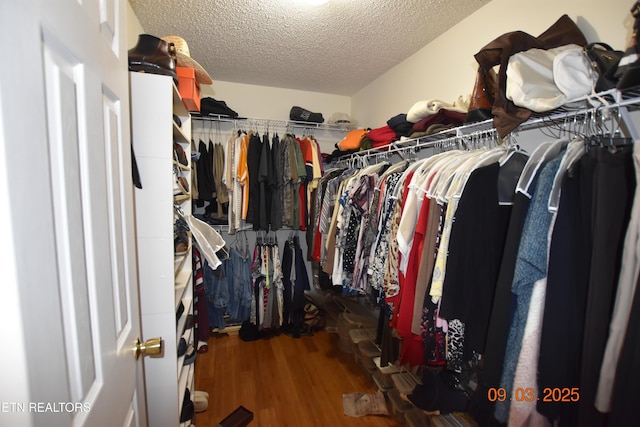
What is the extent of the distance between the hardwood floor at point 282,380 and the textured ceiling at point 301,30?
2.56m

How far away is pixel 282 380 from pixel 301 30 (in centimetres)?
257

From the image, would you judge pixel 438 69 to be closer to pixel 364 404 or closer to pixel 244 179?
pixel 244 179

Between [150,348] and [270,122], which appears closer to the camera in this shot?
[150,348]

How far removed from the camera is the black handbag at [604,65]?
77 cm

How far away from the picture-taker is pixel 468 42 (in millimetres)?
1644

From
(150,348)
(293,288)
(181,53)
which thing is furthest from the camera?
(293,288)

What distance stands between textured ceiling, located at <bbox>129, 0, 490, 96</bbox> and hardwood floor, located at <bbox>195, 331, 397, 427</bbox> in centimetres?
256

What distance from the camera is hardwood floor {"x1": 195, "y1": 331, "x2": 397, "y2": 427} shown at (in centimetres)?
173

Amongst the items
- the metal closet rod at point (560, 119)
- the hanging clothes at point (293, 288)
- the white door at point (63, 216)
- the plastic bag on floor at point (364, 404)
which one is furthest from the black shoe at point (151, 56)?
the plastic bag on floor at point (364, 404)

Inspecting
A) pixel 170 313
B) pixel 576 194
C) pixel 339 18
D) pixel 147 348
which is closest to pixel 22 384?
pixel 147 348

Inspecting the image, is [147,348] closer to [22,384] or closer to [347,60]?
[22,384]
